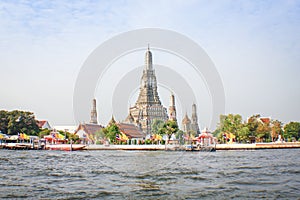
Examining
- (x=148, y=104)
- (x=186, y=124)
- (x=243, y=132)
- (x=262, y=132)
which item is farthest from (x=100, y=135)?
(x=186, y=124)

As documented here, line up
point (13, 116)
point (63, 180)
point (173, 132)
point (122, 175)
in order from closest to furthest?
point (63, 180), point (122, 175), point (173, 132), point (13, 116)

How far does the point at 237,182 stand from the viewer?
67.1ft

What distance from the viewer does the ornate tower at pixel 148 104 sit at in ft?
440

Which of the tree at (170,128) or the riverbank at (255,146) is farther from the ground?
the tree at (170,128)

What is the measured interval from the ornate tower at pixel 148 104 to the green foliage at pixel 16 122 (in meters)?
53.0

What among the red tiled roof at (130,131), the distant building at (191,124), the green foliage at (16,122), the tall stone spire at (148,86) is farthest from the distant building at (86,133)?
the distant building at (191,124)

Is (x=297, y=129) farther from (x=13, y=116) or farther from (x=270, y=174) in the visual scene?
(x=270, y=174)

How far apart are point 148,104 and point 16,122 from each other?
59699mm

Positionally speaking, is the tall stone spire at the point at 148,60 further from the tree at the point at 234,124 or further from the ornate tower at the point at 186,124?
the tree at the point at 234,124

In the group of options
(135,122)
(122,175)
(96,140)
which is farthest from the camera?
(135,122)

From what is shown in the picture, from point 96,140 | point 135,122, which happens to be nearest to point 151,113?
point 135,122

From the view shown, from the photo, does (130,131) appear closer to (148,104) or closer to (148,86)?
(148,104)

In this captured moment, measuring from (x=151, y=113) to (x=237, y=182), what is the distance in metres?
115

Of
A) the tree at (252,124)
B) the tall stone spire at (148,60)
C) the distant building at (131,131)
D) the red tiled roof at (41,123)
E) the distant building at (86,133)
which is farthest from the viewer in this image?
the tall stone spire at (148,60)
